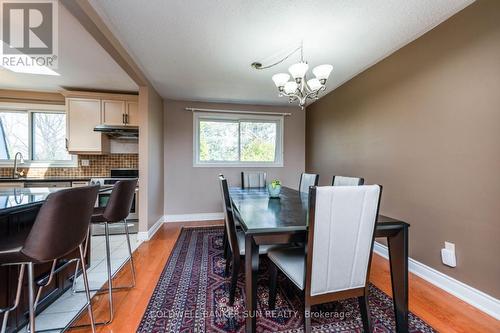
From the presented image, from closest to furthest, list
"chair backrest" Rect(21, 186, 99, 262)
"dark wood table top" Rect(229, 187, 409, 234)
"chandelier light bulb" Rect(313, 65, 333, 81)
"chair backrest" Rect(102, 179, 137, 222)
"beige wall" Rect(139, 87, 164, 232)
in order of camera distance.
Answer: "chair backrest" Rect(21, 186, 99, 262), "dark wood table top" Rect(229, 187, 409, 234), "chair backrest" Rect(102, 179, 137, 222), "chandelier light bulb" Rect(313, 65, 333, 81), "beige wall" Rect(139, 87, 164, 232)

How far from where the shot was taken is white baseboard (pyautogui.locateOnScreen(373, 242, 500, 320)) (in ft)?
5.12

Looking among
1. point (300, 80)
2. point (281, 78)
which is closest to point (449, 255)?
point (300, 80)

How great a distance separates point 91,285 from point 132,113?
8.37 ft

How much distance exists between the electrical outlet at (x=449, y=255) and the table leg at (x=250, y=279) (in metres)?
1.77

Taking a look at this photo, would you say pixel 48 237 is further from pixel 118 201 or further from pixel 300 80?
pixel 300 80

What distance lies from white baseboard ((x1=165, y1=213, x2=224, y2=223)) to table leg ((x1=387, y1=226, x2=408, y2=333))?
10.8 feet

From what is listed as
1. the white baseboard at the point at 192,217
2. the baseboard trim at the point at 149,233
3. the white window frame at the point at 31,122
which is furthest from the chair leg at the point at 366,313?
the white window frame at the point at 31,122

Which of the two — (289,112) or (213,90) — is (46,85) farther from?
(289,112)

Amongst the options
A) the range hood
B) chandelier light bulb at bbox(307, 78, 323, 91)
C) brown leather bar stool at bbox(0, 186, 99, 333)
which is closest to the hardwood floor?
brown leather bar stool at bbox(0, 186, 99, 333)

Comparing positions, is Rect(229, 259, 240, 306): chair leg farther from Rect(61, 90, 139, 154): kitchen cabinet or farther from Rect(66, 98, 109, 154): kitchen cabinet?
Rect(66, 98, 109, 154): kitchen cabinet

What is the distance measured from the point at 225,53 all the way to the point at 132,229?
9.53 ft

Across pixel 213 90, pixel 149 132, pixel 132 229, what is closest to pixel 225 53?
pixel 213 90

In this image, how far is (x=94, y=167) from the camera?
12.3ft

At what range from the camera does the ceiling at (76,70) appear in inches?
81.4
